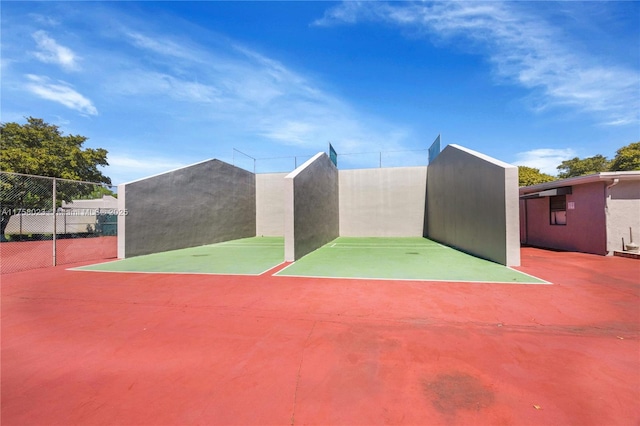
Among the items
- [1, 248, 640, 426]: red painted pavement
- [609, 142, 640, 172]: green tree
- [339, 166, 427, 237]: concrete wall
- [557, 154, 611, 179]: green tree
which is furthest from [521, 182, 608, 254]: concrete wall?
[557, 154, 611, 179]: green tree

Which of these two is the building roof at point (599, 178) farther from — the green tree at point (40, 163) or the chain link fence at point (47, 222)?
the green tree at point (40, 163)

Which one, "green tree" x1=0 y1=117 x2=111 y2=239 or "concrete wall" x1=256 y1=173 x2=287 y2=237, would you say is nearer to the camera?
"green tree" x1=0 y1=117 x2=111 y2=239

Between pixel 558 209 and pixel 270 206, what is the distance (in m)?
18.0

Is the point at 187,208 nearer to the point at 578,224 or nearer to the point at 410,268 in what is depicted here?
the point at 410,268

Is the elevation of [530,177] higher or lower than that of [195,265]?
higher

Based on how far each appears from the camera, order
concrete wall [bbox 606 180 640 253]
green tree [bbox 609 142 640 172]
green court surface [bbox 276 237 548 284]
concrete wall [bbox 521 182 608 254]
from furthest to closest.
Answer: green tree [bbox 609 142 640 172]
concrete wall [bbox 521 182 608 254]
concrete wall [bbox 606 180 640 253]
green court surface [bbox 276 237 548 284]

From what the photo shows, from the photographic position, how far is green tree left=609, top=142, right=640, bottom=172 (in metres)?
26.3

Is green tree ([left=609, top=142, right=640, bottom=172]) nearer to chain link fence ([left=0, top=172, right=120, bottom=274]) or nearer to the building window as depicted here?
the building window

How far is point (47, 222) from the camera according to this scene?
19.9 metres

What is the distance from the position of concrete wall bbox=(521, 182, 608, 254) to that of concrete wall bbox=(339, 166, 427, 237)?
22.4ft

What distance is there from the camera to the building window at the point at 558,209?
13.1 m

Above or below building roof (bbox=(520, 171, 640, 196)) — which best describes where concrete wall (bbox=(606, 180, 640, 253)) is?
below

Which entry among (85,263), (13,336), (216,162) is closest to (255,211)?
(216,162)

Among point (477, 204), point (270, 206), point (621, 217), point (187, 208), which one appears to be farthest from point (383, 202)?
point (187, 208)
